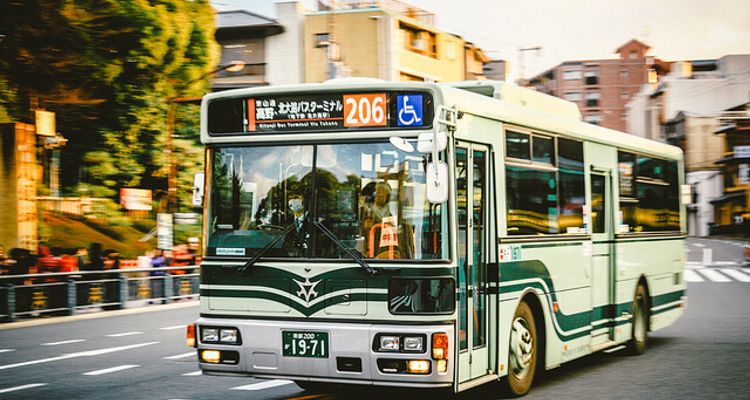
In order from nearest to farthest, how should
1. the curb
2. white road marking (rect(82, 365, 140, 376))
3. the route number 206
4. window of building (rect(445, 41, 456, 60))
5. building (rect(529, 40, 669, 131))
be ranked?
the route number 206 → white road marking (rect(82, 365, 140, 376)) → the curb → window of building (rect(445, 41, 456, 60)) → building (rect(529, 40, 669, 131))

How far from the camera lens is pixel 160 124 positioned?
34.4 metres

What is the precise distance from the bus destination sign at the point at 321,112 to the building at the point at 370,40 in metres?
46.5

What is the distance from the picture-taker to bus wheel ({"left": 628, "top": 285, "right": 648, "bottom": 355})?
1416 cm

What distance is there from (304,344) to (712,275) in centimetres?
3090

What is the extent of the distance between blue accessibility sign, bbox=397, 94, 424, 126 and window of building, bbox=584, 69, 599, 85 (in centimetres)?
11170

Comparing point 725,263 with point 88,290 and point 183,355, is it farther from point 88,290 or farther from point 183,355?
point 183,355

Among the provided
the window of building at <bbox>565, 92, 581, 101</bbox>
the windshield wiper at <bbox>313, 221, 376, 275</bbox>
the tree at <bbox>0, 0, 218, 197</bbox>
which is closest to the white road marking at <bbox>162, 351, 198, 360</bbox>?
the windshield wiper at <bbox>313, 221, 376, 275</bbox>

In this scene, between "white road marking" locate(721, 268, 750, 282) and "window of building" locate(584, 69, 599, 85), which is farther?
"window of building" locate(584, 69, 599, 85)

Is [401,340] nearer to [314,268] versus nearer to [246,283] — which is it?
[314,268]

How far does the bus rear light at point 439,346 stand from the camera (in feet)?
26.8

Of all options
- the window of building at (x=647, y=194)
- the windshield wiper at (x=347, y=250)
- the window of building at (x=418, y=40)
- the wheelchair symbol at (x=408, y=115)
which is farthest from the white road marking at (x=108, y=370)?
the window of building at (x=418, y=40)

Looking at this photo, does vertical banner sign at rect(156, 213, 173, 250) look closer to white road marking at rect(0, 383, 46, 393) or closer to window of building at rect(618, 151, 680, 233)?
window of building at rect(618, 151, 680, 233)

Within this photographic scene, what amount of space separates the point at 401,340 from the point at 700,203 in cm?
10269

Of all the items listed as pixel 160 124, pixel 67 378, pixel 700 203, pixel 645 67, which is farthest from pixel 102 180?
pixel 645 67
